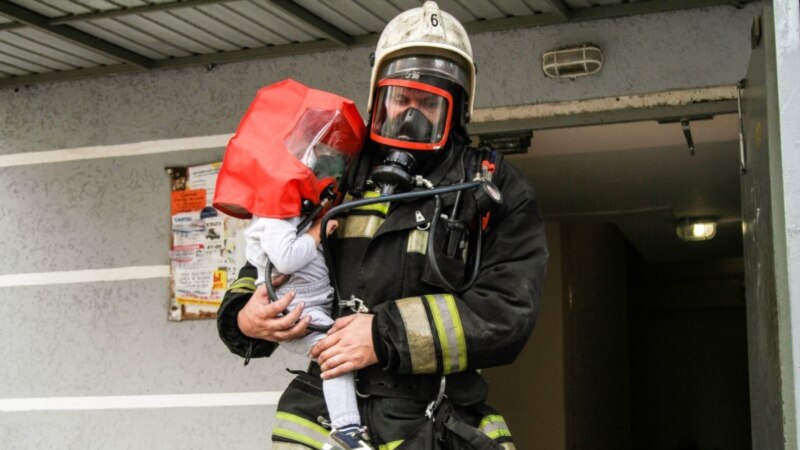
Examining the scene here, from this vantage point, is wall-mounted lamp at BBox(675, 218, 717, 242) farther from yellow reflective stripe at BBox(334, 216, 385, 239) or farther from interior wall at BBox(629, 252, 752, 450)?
yellow reflective stripe at BBox(334, 216, 385, 239)

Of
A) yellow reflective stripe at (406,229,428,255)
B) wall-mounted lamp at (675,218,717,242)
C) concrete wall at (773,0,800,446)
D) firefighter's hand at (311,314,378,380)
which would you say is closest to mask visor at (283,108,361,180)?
yellow reflective stripe at (406,229,428,255)

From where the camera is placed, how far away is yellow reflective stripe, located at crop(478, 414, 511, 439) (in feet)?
10.9

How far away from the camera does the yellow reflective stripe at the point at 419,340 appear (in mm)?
3094

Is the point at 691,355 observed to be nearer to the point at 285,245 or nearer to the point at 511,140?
the point at 511,140

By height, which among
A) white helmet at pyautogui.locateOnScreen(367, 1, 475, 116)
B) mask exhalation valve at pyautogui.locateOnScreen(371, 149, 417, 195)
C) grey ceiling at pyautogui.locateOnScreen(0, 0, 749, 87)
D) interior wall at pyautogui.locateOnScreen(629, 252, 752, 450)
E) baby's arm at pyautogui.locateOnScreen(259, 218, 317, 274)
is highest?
grey ceiling at pyautogui.locateOnScreen(0, 0, 749, 87)

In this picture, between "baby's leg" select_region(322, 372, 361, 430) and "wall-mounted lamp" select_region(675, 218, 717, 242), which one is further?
"wall-mounted lamp" select_region(675, 218, 717, 242)

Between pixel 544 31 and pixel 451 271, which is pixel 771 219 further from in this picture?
pixel 544 31

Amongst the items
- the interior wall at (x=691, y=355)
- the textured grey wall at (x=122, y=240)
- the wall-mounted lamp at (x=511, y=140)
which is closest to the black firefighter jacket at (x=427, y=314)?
the wall-mounted lamp at (x=511, y=140)

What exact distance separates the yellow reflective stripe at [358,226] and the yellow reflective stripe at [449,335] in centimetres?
35

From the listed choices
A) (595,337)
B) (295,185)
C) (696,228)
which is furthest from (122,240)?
(696,228)

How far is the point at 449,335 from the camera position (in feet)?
10.2

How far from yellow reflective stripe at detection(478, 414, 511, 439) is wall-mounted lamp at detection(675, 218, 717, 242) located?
7.37 m

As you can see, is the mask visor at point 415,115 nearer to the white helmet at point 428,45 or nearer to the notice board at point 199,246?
the white helmet at point 428,45

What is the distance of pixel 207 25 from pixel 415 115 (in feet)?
9.93
